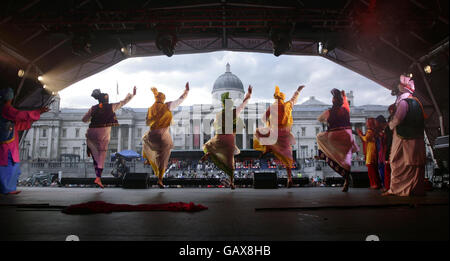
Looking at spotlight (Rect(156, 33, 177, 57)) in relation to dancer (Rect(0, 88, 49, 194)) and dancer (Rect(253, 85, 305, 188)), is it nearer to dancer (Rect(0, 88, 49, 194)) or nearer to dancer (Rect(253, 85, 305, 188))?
dancer (Rect(253, 85, 305, 188))

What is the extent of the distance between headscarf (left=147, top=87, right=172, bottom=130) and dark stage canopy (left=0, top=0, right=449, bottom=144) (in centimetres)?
208

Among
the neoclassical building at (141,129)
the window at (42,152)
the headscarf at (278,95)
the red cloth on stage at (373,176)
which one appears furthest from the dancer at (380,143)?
the window at (42,152)

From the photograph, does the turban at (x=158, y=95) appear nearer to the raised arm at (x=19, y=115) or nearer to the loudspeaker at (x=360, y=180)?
the raised arm at (x=19, y=115)

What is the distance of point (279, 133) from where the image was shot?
629cm

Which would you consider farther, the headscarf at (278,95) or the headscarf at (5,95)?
the headscarf at (278,95)

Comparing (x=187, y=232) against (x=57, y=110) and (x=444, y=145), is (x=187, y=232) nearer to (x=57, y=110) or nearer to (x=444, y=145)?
(x=444, y=145)

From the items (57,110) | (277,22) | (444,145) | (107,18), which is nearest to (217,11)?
(277,22)

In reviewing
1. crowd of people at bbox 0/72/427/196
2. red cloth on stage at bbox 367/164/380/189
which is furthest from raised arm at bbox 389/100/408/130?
red cloth on stage at bbox 367/164/380/189

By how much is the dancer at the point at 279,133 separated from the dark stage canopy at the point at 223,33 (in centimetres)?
211

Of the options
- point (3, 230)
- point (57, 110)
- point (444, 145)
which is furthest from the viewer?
point (57, 110)

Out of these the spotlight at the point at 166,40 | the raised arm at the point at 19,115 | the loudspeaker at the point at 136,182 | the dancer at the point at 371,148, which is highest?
the spotlight at the point at 166,40

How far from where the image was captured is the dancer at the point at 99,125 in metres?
6.01
